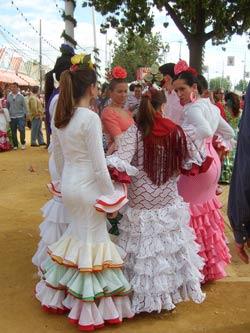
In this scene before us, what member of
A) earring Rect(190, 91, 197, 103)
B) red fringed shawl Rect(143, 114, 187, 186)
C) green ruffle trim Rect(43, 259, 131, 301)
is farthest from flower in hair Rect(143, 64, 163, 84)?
green ruffle trim Rect(43, 259, 131, 301)

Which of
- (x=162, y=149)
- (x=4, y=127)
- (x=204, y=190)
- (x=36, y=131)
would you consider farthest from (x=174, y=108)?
(x=36, y=131)

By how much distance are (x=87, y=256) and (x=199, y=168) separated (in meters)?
1.15

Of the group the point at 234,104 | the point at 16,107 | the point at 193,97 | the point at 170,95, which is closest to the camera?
the point at 193,97

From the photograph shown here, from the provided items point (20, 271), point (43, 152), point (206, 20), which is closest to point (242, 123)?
point (20, 271)

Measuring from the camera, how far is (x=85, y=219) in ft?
12.2

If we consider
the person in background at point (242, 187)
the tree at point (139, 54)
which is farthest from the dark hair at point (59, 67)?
the tree at point (139, 54)

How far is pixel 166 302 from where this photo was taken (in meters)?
3.84

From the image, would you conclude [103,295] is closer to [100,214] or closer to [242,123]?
[100,214]

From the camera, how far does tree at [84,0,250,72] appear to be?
921 cm

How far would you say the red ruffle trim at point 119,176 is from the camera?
3.66 m

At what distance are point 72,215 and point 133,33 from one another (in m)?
8.10

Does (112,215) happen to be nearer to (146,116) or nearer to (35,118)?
(146,116)

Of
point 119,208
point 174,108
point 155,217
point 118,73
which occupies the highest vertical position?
point 118,73

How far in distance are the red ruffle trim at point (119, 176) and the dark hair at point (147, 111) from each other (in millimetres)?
364
